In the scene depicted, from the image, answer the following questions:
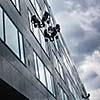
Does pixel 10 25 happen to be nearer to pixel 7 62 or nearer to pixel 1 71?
pixel 7 62

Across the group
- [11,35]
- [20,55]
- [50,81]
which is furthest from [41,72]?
[11,35]

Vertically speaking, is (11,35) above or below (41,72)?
below

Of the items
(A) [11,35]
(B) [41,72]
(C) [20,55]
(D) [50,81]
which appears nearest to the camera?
(A) [11,35]

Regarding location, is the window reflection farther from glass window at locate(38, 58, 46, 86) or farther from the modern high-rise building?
glass window at locate(38, 58, 46, 86)

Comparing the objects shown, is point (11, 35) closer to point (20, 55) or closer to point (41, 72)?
point (20, 55)

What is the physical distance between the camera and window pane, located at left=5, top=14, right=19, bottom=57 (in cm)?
1280

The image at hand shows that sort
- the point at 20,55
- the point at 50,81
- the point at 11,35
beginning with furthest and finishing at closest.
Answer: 1. the point at 50,81
2. the point at 20,55
3. the point at 11,35

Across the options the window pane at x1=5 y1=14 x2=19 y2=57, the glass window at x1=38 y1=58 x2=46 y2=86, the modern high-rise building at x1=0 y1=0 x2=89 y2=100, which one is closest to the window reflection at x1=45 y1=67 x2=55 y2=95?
the modern high-rise building at x1=0 y1=0 x2=89 y2=100

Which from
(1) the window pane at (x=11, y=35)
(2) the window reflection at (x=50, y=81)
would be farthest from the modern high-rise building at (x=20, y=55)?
(2) the window reflection at (x=50, y=81)

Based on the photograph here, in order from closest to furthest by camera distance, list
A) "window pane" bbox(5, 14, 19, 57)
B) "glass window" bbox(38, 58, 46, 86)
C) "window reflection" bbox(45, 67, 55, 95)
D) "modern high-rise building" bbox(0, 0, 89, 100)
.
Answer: "modern high-rise building" bbox(0, 0, 89, 100) → "window pane" bbox(5, 14, 19, 57) → "glass window" bbox(38, 58, 46, 86) → "window reflection" bbox(45, 67, 55, 95)

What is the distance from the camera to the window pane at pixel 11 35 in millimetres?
12797

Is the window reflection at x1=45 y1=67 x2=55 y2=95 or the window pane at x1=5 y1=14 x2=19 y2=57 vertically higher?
the window reflection at x1=45 y1=67 x2=55 y2=95

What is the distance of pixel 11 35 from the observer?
13.3 meters

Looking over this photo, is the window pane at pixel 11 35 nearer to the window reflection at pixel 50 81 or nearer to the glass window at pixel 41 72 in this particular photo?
the glass window at pixel 41 72
